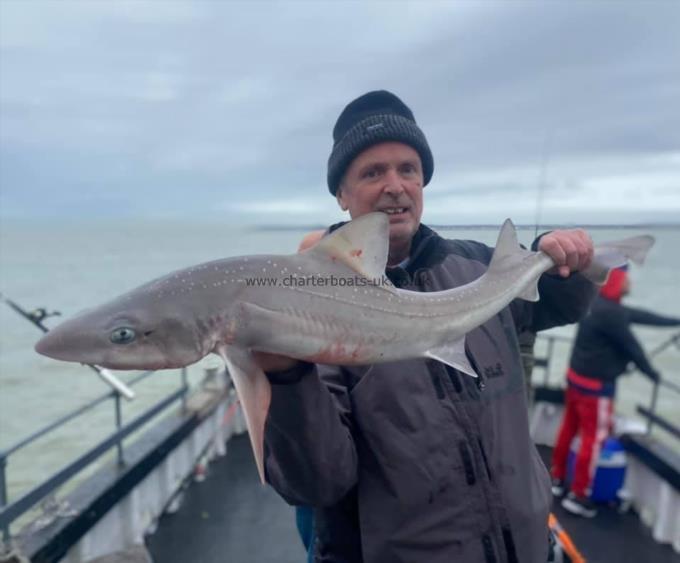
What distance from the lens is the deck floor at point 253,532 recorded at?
15.3 ft

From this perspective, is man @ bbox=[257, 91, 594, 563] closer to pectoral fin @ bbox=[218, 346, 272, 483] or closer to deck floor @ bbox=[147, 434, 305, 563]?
pectoral fin @ bbox=[218, 346, 272, 483]

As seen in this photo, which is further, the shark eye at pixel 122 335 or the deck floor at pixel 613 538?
the deck floor at pixel 613 538

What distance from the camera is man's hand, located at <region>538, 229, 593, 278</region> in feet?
7.53

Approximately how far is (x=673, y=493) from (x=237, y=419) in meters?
5.17

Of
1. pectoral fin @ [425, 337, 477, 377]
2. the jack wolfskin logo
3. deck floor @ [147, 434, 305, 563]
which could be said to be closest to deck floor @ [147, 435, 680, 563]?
deck floor @ [147, 434, 305, 563]

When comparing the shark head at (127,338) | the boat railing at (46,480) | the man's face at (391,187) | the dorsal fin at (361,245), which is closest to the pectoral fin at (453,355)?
the dorsal fin at (361,245)

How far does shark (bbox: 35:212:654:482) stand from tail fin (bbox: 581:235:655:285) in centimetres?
79

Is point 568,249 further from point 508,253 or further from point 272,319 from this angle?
point 272,319

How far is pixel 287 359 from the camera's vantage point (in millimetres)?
1653

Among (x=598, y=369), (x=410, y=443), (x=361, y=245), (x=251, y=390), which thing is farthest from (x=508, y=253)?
(x=598, y=369)

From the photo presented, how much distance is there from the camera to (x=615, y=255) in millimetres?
2494

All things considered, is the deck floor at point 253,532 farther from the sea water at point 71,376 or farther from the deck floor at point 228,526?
the sea water at point 71,376

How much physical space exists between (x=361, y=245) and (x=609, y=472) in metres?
5.03

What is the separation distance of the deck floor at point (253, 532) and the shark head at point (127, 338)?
3.75 metres
